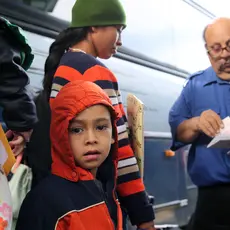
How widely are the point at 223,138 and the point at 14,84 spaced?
851 mm

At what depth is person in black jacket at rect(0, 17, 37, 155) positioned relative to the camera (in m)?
1.13

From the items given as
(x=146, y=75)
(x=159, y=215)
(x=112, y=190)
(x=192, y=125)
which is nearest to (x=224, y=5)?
(x=146, y=75)

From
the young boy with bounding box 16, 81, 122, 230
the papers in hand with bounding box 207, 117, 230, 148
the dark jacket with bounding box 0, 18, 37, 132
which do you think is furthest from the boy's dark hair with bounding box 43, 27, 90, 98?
the papers in hand with bounding box 207, 117, 230, 148

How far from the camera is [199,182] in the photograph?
5.84 feet

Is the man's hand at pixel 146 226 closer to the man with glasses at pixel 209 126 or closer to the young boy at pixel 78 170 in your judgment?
the young boy at pixel 78 170

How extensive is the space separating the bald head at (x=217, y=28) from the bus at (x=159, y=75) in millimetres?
716

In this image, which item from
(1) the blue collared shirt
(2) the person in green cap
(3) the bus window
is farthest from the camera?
(3) the bus window

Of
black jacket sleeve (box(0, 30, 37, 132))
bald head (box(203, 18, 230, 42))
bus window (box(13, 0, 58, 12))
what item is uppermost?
bald head (box(203, 18, 230, 42))

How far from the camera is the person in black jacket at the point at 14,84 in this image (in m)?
1.13

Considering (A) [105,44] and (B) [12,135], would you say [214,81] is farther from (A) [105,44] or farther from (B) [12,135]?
(B) [12,135]

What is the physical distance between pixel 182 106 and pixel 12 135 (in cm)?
84

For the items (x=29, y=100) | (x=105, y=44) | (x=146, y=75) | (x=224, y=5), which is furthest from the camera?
(x=224, y=5)

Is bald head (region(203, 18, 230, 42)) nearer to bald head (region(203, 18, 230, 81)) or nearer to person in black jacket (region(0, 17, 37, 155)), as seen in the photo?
bald head (region(203, 18, 230, 81))

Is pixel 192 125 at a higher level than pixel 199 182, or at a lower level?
higher
